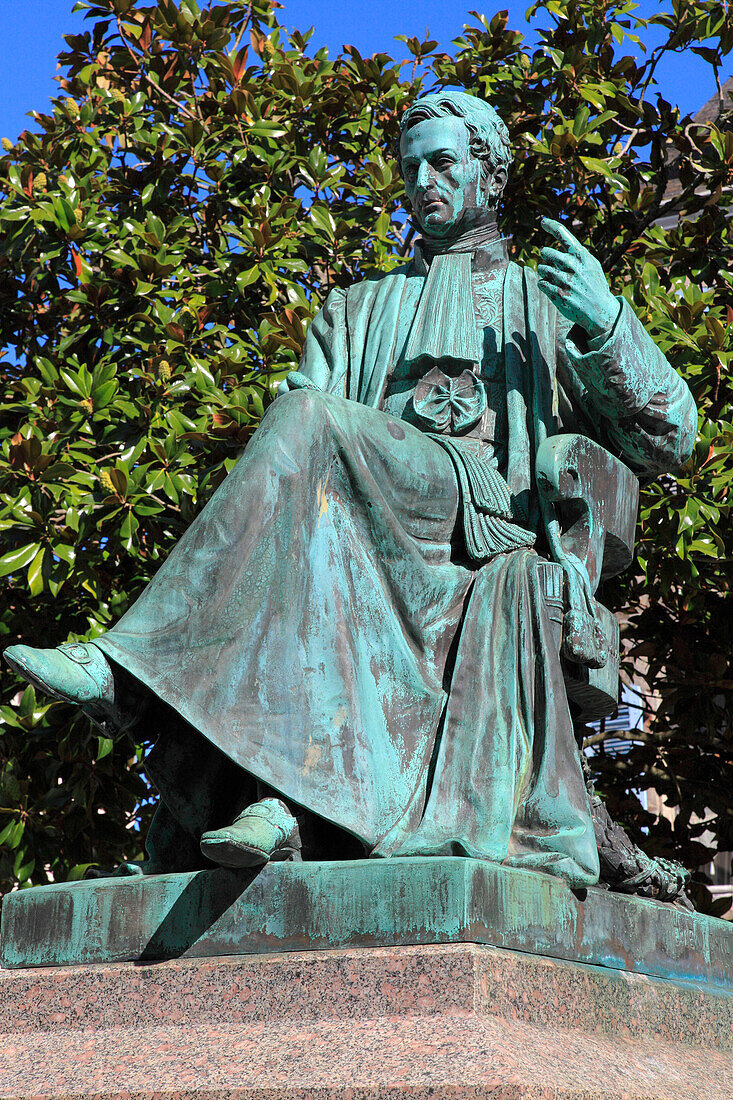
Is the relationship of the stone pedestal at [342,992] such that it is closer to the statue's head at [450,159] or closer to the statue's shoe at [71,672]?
the statue's shoe at [71,672]

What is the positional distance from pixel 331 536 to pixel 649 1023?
132 centimetres

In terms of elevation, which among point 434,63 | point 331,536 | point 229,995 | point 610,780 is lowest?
point 229,995

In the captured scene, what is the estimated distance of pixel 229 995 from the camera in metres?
2.89

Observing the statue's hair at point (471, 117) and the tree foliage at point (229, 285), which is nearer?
the statue's hair at point (471, 117)

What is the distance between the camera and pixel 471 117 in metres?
4.25

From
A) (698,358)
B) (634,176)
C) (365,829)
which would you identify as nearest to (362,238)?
(634,176)

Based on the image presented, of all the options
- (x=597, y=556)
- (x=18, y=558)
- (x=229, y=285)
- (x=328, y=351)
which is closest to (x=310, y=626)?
(x=597, y=556)

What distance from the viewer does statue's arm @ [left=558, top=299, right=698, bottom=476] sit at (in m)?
3.74

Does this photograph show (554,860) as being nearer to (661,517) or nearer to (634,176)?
(661,517)

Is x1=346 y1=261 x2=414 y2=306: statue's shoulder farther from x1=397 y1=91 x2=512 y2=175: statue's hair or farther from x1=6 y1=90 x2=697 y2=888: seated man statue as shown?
x1=6 y1=90 x2=697 y2=888: seated man statue

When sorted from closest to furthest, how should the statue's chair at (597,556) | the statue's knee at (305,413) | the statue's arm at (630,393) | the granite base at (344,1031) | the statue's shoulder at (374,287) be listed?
the granite base at (344,1031) → the statue's knee at (305,413) → the statue's chair at (597,556) → the statue's arm at (630,393) → the statue's shoulder at (374,287)

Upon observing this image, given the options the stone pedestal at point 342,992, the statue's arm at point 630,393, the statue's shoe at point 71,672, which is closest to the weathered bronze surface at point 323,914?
the stone pedestal at point 342,992

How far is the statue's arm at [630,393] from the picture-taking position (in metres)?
3.74

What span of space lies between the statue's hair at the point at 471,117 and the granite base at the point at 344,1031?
94.6 inches
